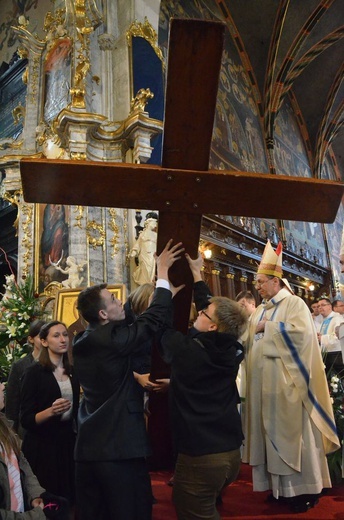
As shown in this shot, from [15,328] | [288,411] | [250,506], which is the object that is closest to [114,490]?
[250,506]

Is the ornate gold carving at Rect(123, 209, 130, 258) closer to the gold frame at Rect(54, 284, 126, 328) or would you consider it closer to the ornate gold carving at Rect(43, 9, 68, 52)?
the gold frame at Rect(54, 284, 126, 328)

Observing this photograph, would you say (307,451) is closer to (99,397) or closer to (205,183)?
(99,397)

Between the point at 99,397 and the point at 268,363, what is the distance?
172cm

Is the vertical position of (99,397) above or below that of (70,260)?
below

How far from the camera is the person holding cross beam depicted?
1984 millimetres

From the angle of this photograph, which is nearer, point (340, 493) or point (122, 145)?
point (340, 493)

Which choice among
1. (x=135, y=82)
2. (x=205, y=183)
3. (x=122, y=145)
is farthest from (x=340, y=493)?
(x=135, y=82)

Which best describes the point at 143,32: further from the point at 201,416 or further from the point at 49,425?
the point at 201,416

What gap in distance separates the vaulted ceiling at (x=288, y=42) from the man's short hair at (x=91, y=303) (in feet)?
46.0

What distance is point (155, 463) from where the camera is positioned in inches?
114

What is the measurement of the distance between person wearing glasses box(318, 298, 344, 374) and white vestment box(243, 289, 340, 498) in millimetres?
622

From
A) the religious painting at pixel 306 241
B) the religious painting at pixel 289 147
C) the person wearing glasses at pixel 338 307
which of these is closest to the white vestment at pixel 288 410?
the person wearing glasses at pixel 338 307

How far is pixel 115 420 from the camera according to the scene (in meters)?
2.03

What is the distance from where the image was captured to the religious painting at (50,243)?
7.29 metres
